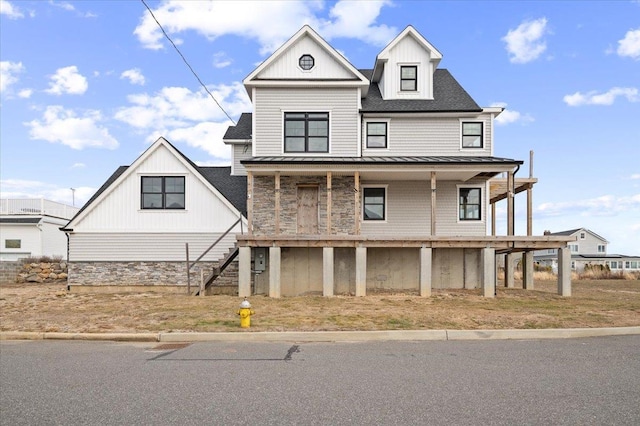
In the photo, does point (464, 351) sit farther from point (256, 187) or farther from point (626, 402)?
point (256, 187)

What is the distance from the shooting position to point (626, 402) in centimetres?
583

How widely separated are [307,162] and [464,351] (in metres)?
11.1

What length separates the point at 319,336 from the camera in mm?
10258

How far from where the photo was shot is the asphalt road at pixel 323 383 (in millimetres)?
5328

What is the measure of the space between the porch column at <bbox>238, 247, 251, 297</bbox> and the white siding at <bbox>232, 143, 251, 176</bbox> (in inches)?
298

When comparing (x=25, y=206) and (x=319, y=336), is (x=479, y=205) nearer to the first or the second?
(x=319, y=336)

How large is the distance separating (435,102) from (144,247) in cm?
1416

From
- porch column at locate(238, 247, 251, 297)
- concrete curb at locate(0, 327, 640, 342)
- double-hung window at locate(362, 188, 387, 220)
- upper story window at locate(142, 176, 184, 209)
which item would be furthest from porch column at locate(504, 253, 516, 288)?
upper story window at locate(142, 176, 184, 209)

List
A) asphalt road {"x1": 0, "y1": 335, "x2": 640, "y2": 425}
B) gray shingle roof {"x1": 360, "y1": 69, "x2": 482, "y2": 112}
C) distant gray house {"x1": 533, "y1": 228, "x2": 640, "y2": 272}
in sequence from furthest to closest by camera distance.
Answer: distant gray house {"x1": 533, "y1": 228, "x2": 640, "y2": 272} < gray shingle roof {"x1": 360, "y1": 69, "x2": 482, "y2": 112} < asphalt road {"x1": 0, "y1": 335, "x2": 640, "y2": 425}

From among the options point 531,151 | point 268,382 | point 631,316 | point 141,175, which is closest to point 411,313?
point 631,316

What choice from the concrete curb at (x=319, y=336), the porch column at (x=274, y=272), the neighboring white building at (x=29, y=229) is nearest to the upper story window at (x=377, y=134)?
the porch column at (x=274, y=272)

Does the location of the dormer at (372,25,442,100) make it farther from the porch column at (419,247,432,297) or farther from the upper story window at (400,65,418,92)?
the porch column at (419,247,432,297)

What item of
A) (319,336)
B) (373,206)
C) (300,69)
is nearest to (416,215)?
(373,206)

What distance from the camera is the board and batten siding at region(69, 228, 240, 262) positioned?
811 inches
